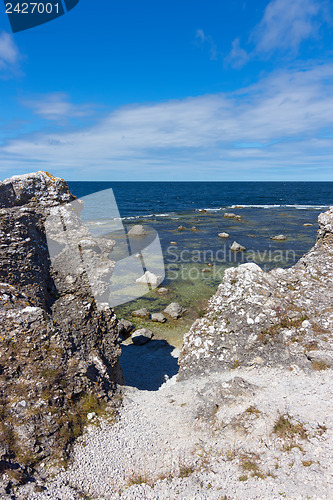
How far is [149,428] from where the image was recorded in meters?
8.02

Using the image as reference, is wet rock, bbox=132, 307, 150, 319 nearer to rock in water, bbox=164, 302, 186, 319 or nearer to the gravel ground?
rock in water, bbox=164, 302, 186, 319

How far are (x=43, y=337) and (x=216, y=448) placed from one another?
5237mm

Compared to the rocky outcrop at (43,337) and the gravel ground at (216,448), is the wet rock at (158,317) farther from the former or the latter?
the gravel ground at (216,448)

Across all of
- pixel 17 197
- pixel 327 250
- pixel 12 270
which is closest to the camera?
pixel 12 270

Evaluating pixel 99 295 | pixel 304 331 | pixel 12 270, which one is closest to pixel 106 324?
pixel 99 295

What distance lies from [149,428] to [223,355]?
3.60m

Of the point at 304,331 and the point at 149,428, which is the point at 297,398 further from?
the point at 149,428

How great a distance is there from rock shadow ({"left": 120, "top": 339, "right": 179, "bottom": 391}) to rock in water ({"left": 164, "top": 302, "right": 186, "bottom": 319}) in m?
3.74

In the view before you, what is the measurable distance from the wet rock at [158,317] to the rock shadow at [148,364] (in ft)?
9.47

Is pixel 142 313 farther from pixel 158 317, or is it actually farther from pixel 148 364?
pixel 148 364

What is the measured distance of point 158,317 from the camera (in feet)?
80.8

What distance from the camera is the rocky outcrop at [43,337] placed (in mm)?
7258

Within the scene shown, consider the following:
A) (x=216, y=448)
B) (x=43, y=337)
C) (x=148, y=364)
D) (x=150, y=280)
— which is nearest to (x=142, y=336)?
(x=148, y=364)

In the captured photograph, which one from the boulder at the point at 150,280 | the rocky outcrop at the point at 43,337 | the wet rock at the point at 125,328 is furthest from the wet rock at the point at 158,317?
the rocky outcrop at the point at 43,337
